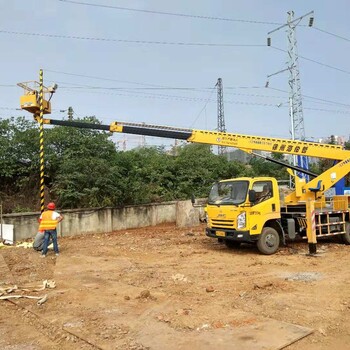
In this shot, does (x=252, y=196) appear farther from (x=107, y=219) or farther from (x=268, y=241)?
(x=107, y=219)

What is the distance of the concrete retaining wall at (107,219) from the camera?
17422 millimetres

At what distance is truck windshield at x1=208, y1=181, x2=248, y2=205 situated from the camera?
1298 cm

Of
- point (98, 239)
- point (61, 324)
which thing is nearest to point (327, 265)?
point (61, 324)

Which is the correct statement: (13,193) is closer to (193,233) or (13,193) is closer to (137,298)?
(193,233)

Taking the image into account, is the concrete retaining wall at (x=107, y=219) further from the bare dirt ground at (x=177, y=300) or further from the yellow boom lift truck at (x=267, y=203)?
the yellow boom lift truck at (x=267, y=203)

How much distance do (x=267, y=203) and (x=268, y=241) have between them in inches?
46.7

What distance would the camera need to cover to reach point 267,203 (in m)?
13.2

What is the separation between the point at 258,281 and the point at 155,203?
13.5 meters

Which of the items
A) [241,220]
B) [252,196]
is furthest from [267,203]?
[241,220]

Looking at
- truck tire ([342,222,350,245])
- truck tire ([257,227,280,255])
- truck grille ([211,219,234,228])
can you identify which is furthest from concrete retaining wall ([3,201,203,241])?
truck tire ([257,227,280,255])

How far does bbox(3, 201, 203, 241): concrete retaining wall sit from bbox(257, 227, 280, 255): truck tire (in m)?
8.33

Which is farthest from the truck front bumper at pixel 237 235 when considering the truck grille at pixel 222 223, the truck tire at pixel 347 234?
the truck tire at pixel 347 234

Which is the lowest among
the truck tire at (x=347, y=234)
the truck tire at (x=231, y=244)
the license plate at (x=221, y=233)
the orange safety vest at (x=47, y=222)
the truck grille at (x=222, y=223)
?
the truck tire at (x=231, y=244)

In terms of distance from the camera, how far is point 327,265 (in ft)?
37.0
